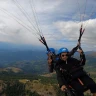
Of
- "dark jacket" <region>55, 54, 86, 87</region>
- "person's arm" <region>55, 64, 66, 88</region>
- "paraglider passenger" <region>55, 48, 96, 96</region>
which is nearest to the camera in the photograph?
"paraglider passenger" <region>55, 48, 96, 96</region>

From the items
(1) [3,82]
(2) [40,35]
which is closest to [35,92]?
(1) [3,82]

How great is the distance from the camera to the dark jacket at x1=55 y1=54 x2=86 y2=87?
10.4m

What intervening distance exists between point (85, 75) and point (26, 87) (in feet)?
456

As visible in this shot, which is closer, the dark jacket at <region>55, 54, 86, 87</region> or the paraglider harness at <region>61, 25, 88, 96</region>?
the paraglider harness at <region>61, 25, 88, 96</region>

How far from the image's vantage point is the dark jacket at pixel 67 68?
34.1 feet

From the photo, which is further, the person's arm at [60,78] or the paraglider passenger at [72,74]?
the person's arm at [60,78]

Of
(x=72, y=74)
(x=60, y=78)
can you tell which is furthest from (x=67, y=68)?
(x=60, y=78)

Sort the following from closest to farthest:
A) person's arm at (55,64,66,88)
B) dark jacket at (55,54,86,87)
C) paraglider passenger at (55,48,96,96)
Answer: paraglider passenger at (55,48,96,96) → person's arm at (55,64,66,88) → dark jacket at (55,54,86,87)

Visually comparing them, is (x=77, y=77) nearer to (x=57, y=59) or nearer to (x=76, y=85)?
(x=76, y=85)

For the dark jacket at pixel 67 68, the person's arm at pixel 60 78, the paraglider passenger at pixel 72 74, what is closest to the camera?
the paraglider passenger at pixel 72 74

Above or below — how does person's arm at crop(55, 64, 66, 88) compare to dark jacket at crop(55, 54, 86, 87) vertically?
below

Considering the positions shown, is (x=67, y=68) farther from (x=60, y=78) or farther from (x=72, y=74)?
(x=60, y=78)

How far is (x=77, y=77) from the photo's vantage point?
33.6 feet

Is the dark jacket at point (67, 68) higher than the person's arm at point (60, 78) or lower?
higher
